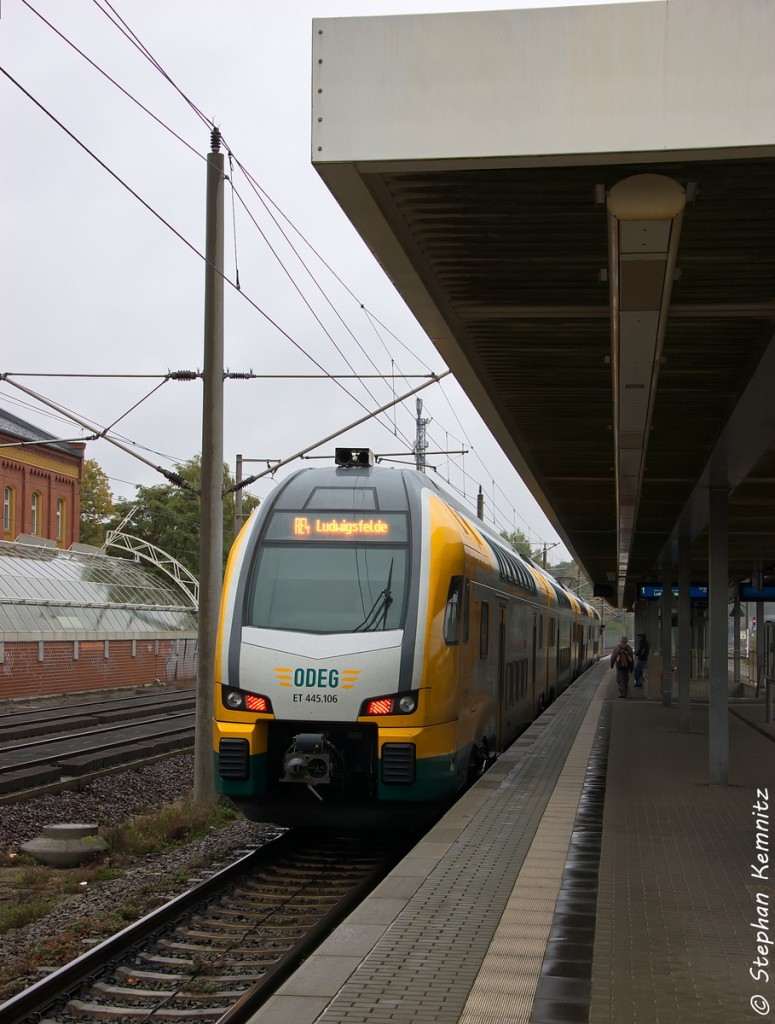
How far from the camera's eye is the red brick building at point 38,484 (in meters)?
50.9

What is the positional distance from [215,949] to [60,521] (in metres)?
51.1

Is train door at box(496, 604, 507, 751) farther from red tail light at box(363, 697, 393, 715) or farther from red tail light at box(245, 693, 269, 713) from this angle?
red tail light at box(245, 693, 269, 713)

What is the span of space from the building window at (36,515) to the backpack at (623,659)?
31.2 metres

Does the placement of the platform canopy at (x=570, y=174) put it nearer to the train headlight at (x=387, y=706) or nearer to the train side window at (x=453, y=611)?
the train side window at (x=453, y=611)

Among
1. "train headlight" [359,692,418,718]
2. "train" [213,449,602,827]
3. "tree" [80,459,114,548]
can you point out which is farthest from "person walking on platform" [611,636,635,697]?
"tree" [80,459,114,548]

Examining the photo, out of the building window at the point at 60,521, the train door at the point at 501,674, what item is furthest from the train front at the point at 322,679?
the building window at the point at 60,521

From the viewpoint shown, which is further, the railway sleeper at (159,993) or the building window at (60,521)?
the building window at (60,521)

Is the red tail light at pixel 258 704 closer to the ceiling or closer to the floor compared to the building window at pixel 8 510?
closer to the floor

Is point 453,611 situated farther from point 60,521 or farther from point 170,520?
point 170,520

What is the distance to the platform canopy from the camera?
4965 millimetres

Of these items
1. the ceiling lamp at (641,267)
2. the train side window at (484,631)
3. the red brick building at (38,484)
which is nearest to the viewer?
the ceiling lamp at (641,267)

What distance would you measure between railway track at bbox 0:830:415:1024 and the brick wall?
22.0 meters

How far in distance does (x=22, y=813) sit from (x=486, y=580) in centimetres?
541

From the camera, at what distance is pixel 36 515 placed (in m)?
53.8
